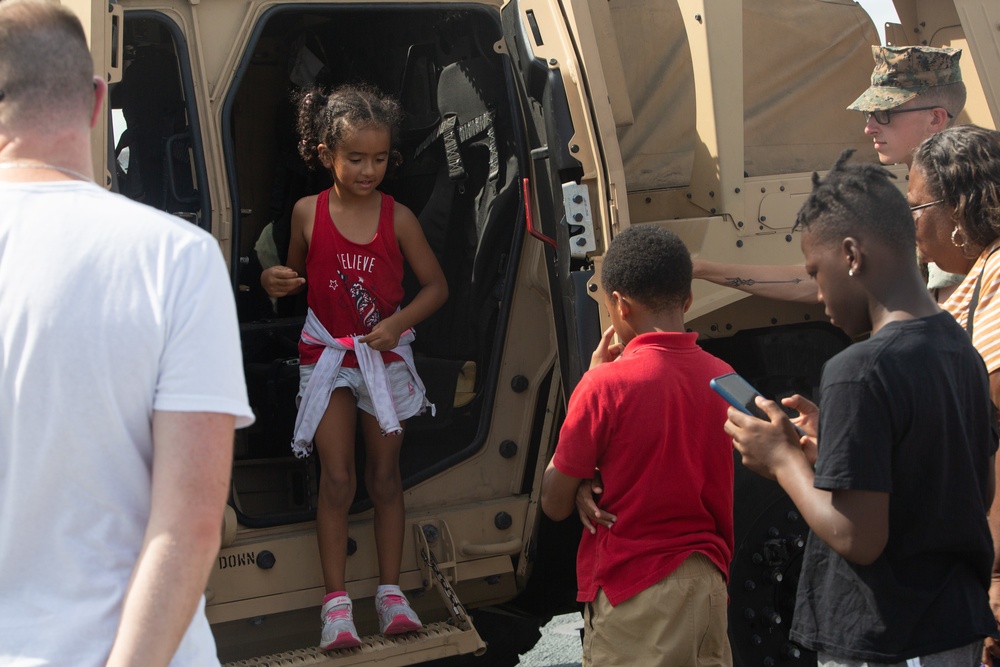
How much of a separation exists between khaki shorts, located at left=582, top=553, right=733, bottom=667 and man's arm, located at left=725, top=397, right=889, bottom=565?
0.53m

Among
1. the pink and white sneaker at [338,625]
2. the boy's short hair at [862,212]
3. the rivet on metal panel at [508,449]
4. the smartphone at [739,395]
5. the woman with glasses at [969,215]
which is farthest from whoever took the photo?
the rivet on metal panel at [508,449]

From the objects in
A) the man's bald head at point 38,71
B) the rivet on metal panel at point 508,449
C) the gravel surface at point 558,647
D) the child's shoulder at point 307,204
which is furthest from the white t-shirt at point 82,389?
the gravel surface at point 558,647

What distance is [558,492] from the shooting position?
2584 millimetres

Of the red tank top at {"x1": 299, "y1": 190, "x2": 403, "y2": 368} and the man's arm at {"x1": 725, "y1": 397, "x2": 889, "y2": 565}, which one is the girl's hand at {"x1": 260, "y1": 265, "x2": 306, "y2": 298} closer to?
the red tank top at {"x1": 299, "y1": 190, "x2": 403, "y2": 368}

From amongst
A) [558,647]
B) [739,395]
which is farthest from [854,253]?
[558,647]

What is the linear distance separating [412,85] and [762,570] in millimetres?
2097

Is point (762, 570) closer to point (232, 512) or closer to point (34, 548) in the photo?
point (232, 512)

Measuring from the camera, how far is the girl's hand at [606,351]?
108 inches

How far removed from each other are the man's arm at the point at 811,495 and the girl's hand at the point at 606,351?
684 millimetres

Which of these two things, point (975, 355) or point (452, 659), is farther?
point (452, 659)

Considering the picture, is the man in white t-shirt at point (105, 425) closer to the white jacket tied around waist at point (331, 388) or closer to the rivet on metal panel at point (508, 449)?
the white jacket tied around waist at point (331, 388)

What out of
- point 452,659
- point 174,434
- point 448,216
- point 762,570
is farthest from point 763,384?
point 174,434

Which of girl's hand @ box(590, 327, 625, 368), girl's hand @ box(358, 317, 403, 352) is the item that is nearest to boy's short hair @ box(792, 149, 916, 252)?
girl's hand @ box(590, 327, 625, 368)

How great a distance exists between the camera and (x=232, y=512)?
10.5ft
